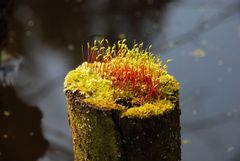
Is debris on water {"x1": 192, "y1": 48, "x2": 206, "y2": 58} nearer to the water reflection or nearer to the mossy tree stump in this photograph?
the water reflection

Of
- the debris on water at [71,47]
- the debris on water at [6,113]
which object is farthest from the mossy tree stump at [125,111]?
the debris on water at [71,47]

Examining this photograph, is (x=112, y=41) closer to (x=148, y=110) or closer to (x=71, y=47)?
(x=71, y=47)

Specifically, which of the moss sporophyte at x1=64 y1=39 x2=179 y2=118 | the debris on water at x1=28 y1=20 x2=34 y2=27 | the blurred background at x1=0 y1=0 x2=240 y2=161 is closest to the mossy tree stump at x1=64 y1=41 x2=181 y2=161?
the moss sporophyte at x1=64 y1=39 x2=179 y2=118

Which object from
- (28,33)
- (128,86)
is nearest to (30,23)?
(28,33)

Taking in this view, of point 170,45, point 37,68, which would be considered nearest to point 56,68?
point 37,68

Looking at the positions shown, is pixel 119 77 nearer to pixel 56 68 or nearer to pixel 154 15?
pixel 56 68

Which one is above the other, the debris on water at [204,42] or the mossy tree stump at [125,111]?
the debris on water at [204,42]

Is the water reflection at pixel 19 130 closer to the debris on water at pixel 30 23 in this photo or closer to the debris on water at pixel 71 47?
the debris on water at pixel 71 47
